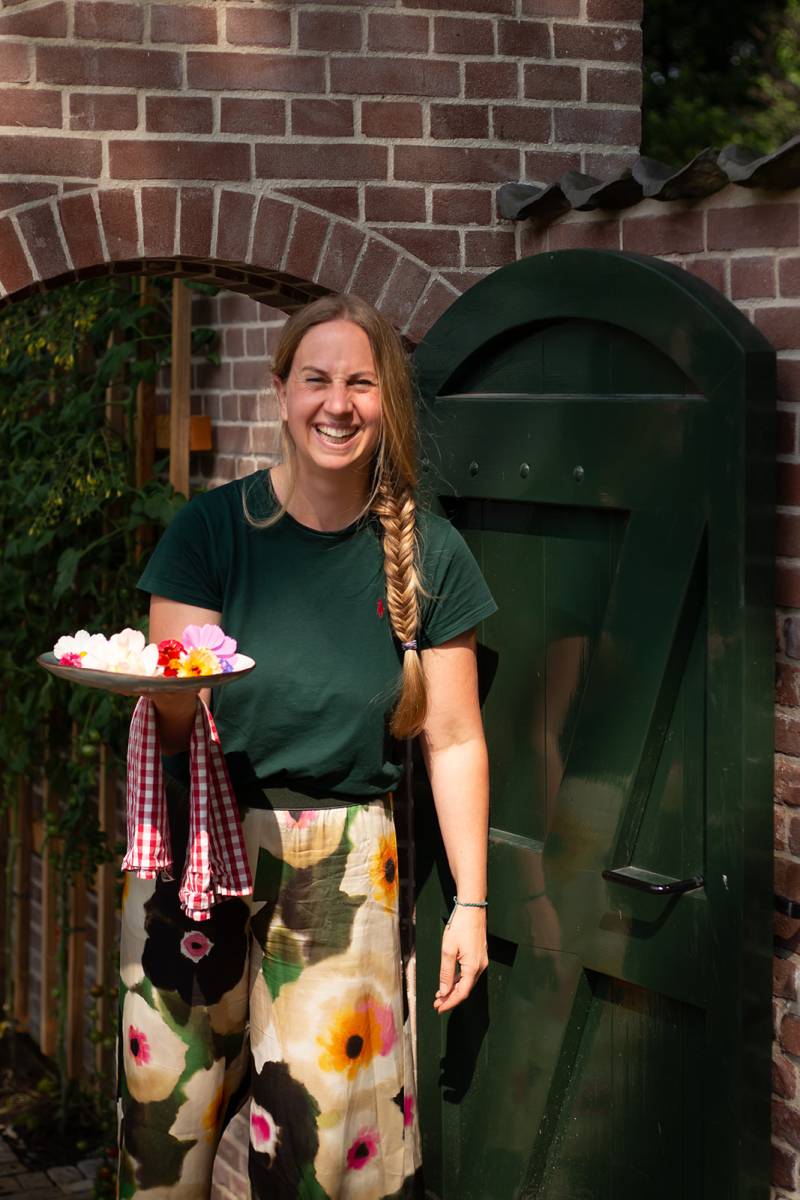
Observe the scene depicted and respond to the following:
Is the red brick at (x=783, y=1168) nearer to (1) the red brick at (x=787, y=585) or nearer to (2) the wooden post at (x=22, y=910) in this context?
(1) the red brick at (x=787, y=585)

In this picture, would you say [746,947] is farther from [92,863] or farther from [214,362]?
[92,863]

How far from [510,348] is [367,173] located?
51cm

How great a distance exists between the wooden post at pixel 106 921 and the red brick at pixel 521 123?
2489 millimetres

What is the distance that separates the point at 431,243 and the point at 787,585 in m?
1.12

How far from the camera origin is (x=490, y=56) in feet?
10.4

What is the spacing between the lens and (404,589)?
8.64 ft

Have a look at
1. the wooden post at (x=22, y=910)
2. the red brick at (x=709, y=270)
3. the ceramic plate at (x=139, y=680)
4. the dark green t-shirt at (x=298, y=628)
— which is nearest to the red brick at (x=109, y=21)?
the dark green t-shirt at (x=298, y=628)

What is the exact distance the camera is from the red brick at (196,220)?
301 cm

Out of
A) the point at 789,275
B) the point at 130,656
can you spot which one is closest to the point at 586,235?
the point at 789,275

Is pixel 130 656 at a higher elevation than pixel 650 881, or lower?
higher

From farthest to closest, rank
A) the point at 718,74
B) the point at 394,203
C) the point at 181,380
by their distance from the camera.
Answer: the point at 718,74 → the point at 181,380 → the point at 394,203

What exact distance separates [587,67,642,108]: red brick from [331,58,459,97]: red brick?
31 cm

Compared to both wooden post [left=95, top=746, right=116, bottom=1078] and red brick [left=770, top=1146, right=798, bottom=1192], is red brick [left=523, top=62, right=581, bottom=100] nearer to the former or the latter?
red brick [left=770, top=1146, right=798, bottom=1192]

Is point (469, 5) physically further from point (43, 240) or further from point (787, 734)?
point (787, 734)
